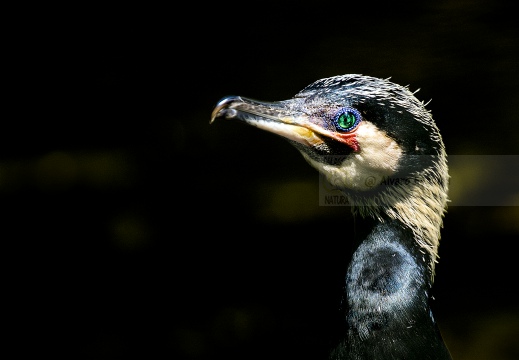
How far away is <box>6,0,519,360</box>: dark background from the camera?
10.5 feet

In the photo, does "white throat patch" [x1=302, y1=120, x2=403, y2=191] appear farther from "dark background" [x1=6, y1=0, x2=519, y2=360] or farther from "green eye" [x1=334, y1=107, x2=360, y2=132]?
"dark background" [x1=6, y1=0, x2=519, y2=360]

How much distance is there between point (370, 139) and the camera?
2064 millimetres

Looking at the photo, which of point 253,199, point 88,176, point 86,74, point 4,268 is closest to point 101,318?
point 4,268

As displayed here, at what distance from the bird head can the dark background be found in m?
1.04

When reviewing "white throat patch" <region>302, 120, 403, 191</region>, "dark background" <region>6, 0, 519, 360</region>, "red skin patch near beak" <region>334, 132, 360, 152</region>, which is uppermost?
"red skin patch near beak" <region>334, 132, 360, 152</region>

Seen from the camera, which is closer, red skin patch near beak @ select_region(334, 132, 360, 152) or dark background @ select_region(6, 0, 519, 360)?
red skin patch near beak @ select_region(334, 132, 360, 152)

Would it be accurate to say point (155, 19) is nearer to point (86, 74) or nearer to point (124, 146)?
point (86, 74)

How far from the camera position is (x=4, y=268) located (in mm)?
3971

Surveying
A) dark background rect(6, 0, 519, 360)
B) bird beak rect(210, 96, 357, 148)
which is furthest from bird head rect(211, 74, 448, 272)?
dark background rect(6, 0, 519, 360)

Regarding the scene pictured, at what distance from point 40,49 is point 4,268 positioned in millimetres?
1383

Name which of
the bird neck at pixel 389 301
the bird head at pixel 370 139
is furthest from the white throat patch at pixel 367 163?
the bird neck at pixel 389 301

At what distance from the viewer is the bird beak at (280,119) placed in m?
2.02

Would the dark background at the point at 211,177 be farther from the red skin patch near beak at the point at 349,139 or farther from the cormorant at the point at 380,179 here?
the red skin patch near beak at the point at 349,139

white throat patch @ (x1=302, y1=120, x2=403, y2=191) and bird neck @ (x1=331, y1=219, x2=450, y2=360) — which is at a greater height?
white throat patch @ (x1=302, y1=120, x2=403, y2=191)
